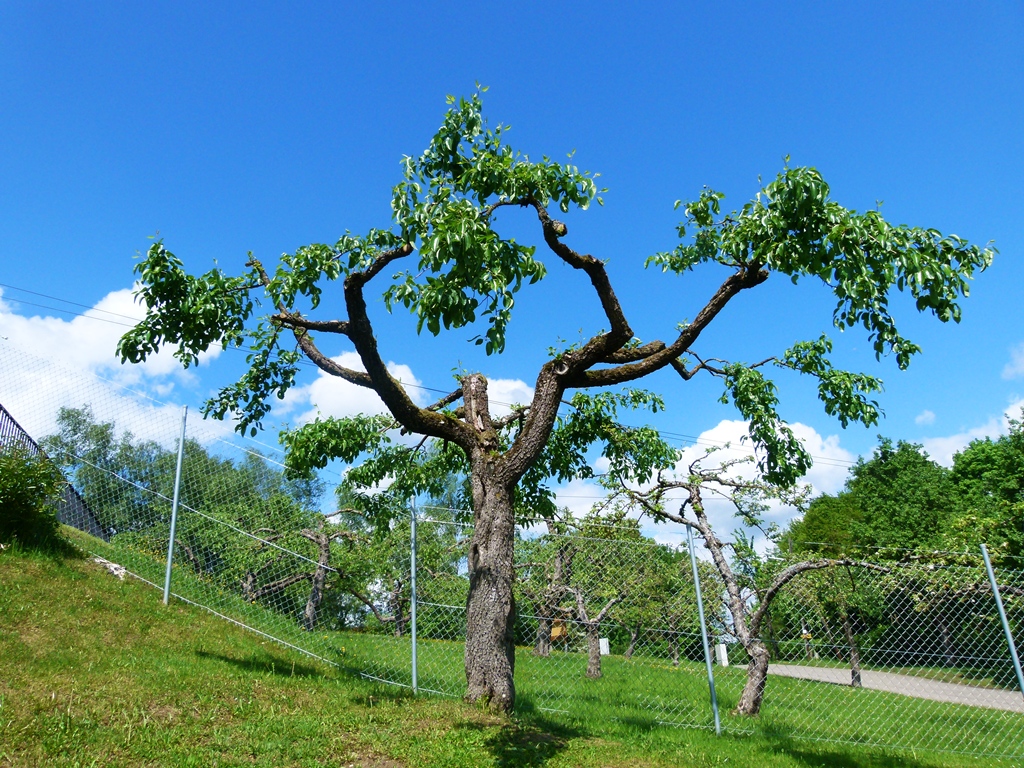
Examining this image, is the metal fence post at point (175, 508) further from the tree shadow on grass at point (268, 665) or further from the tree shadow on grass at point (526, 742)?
the tree shadow on grass at point (526, 742)

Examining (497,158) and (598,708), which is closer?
(497,158)

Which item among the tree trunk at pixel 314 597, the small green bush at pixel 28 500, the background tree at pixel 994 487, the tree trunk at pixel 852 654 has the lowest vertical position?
the tree trunk at pixel 852 654

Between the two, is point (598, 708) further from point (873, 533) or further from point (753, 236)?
point (873, 533)

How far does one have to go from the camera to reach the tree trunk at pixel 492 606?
5.61 m

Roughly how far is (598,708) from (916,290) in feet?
17.3

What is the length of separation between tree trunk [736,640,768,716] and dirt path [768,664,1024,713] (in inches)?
15.8

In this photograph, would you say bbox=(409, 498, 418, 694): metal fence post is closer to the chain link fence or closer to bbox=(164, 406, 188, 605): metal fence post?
the chain link fence

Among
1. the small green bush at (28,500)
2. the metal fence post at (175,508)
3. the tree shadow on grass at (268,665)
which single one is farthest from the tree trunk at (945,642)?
the small green bush at (28,500)

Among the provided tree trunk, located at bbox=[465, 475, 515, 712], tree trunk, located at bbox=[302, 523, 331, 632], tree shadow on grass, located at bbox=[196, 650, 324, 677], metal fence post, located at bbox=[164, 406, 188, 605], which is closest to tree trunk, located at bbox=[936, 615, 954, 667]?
tree trunk, located at bbox=[465, 475, 515, 712]

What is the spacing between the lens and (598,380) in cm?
680

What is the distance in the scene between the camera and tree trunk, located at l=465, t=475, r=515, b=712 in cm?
561

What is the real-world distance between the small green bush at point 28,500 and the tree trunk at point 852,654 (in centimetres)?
884

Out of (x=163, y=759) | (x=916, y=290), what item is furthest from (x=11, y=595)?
(x=916, y=290)

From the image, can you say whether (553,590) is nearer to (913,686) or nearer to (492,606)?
(492,606)
